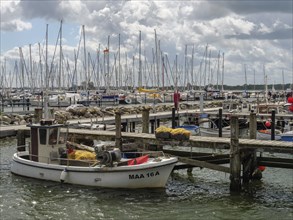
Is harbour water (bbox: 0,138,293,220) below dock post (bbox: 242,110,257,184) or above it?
below

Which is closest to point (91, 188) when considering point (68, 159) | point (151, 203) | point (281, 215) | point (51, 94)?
point (68, 159)

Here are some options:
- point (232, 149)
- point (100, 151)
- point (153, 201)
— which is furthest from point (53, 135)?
point (232, 149)

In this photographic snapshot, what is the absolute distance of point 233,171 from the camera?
64.4 feet

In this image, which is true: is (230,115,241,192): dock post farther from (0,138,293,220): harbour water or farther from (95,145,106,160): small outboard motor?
(95,145,106,160): small outboard motor

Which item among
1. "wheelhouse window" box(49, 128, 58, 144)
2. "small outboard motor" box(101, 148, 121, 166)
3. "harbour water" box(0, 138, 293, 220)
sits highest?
"wheelhouse window" box(49, 128, 58, 144)

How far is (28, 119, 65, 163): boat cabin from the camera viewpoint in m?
22.0

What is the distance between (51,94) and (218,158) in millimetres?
63467

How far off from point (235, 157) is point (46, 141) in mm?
8845

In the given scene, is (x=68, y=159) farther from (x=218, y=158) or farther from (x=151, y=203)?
(x=218, y=158)

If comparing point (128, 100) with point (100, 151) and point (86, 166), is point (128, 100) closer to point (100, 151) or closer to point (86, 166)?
point (86, 166)

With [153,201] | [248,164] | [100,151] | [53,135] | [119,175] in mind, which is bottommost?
[153,201]

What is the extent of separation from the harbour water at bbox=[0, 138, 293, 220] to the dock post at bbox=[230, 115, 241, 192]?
461 millimetres

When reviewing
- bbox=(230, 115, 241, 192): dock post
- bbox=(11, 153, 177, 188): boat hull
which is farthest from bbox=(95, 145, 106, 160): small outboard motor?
bbox=(230, 115, 241, 192): dock post

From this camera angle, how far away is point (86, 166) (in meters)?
21.6
